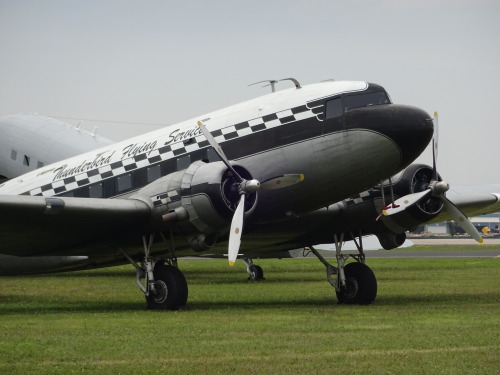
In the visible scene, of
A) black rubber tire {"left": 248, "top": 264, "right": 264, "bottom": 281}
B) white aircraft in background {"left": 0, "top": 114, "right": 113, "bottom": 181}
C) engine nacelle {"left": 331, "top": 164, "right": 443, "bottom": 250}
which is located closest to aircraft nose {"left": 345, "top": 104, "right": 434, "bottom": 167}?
engine nacelle {"left": 331, "top": 164, "right": 443, "bottom": 250}

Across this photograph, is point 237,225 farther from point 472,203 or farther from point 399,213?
point 472,203

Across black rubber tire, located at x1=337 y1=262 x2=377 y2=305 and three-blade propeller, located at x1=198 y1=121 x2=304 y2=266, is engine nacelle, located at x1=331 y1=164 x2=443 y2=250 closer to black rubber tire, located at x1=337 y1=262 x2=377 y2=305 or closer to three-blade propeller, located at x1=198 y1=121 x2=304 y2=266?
black rubber tire, located at x1=337 y1=262 x2=377 y2=305

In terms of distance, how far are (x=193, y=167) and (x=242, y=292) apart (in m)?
8.39

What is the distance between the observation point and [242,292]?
2855cm

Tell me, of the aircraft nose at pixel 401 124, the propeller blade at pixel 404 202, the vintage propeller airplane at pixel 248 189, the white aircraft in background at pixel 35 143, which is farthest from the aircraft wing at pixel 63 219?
the white aircraft in background at pixel 35 143

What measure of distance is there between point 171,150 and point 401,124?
5262 mm

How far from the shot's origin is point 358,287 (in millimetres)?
23766

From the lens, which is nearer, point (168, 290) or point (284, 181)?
point (284, 181)

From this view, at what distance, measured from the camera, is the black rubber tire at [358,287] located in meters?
23.6

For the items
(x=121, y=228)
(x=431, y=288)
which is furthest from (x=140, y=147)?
(x=431, y=288)

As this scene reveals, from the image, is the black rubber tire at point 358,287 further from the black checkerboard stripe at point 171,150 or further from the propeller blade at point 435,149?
the black checkerboard stripe at point 171,150

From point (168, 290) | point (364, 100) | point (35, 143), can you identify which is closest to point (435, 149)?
point (364, 100)

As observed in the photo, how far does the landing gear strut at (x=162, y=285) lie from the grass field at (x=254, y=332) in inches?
21.2

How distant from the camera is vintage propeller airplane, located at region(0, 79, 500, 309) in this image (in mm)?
20344
